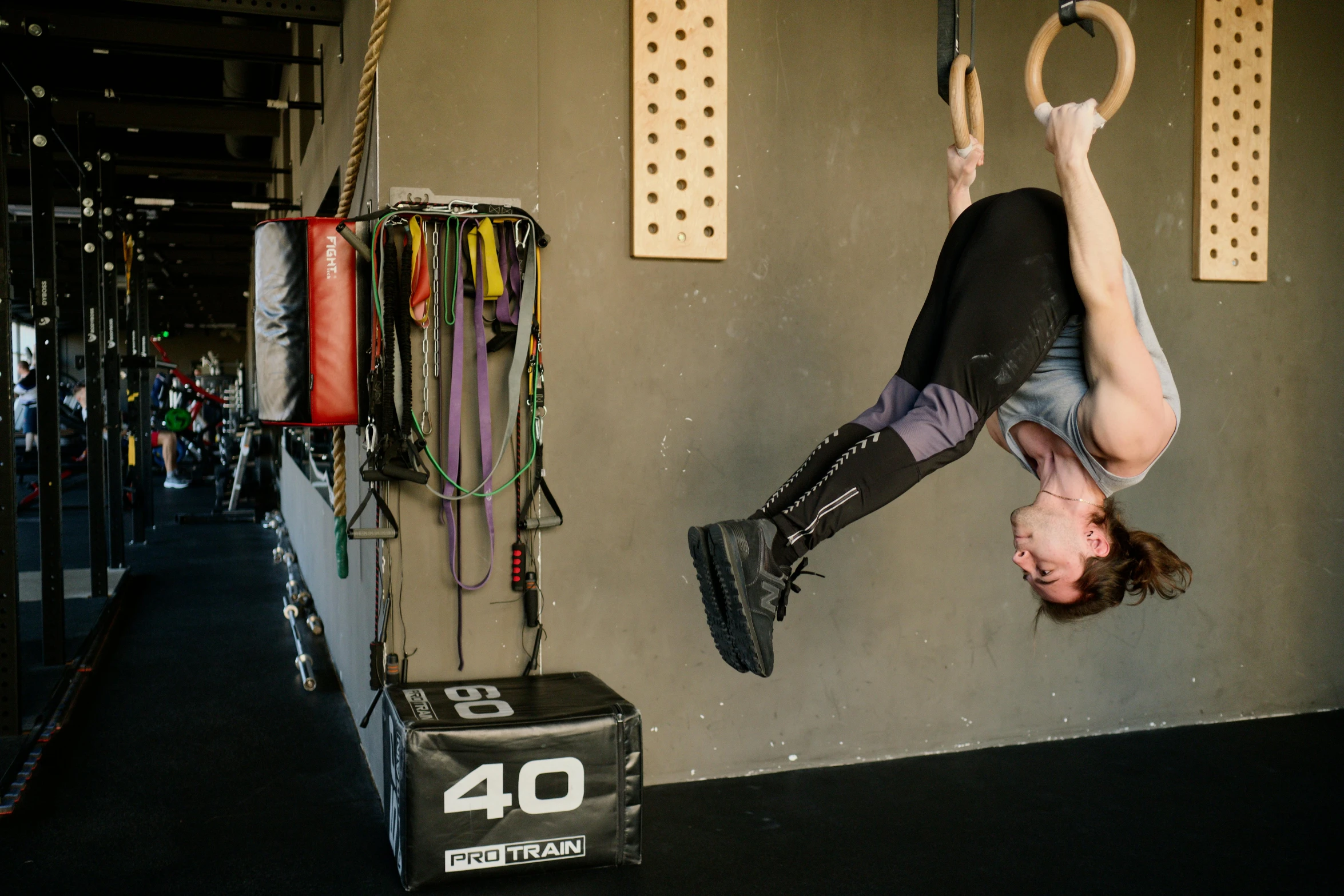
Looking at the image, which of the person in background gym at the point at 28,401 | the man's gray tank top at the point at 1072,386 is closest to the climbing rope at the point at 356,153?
the man's gray tank top at the point at 1072,386

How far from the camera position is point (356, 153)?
2621mm

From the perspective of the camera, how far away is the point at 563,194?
9.23 feet

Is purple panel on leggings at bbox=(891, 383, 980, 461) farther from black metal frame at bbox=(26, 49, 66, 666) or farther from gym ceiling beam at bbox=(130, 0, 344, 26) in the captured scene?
black metal frame at bbox=(26, 49, 66, 666)

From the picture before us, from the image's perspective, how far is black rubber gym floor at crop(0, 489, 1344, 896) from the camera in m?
2.38

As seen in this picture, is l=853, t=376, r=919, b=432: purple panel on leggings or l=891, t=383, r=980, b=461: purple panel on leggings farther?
l=853, t=376, r=919, b=432: purple panel on leggings

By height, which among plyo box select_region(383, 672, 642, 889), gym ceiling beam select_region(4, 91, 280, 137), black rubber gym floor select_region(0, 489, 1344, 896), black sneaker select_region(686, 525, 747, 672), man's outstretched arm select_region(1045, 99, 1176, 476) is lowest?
black rubber gym floor select_region(0, 489, 1344, 896)

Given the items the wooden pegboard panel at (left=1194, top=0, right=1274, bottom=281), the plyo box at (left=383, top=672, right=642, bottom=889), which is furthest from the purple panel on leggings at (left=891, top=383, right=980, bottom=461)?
the wooden pegboard panel at (left=1194, top=0, right=1274, bottom=281)

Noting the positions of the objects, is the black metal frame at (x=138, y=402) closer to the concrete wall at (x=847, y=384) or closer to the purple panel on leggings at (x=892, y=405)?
the concrete wall at (x=847, y=384)

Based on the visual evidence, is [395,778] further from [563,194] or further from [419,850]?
[563,194]

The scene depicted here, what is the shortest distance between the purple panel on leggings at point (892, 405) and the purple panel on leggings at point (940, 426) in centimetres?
18

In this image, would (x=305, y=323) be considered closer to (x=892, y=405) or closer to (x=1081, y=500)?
(x=892, y=405)

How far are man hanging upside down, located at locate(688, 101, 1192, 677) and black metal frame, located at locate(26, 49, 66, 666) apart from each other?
10.00ft

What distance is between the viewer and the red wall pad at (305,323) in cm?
259

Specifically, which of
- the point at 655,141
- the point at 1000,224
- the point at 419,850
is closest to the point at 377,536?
the point at 419,850
